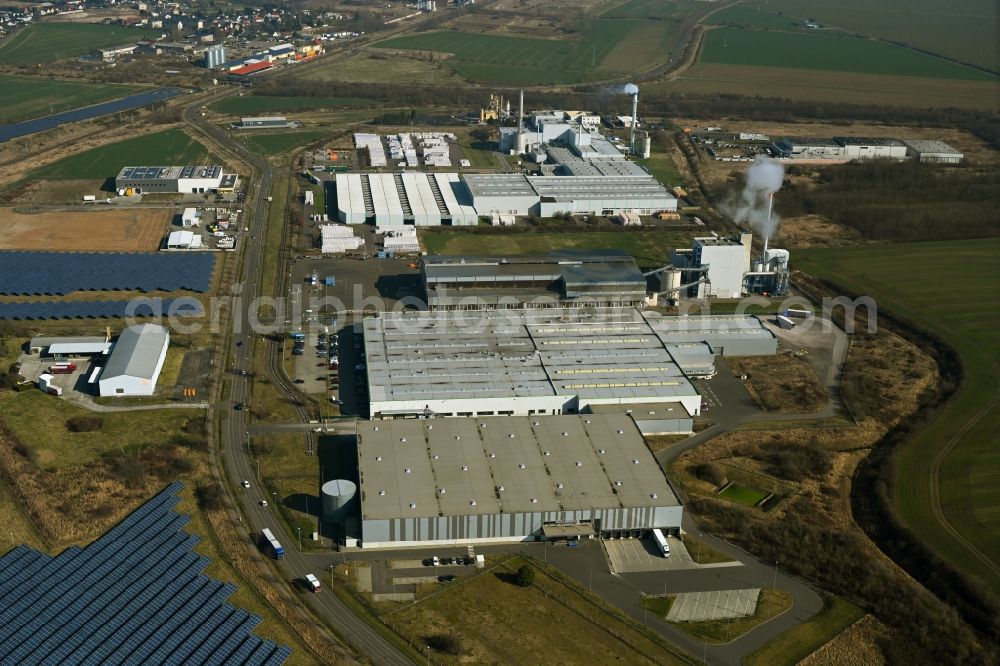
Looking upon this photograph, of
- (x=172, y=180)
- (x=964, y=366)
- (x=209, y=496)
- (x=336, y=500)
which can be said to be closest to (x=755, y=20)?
(x=172, y=180)

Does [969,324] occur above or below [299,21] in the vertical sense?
below

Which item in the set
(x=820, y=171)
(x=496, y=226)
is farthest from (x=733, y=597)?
(x=820, y=171)

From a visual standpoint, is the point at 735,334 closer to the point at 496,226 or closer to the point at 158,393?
the point at 496,226

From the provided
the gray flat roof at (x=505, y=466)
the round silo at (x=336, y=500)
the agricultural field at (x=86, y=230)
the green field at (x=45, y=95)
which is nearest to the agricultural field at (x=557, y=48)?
the green field at (x=45, y=95)

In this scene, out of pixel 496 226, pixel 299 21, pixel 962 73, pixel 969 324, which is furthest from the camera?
pixel 299 21

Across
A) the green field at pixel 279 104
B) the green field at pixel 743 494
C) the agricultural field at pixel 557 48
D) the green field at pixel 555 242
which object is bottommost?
the green field at pixel 743 494

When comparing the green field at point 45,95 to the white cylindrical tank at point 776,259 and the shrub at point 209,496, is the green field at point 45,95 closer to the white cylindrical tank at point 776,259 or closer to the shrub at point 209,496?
the shrub at point 209,496

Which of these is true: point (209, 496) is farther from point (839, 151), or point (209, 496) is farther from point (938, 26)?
point (938, 26)
